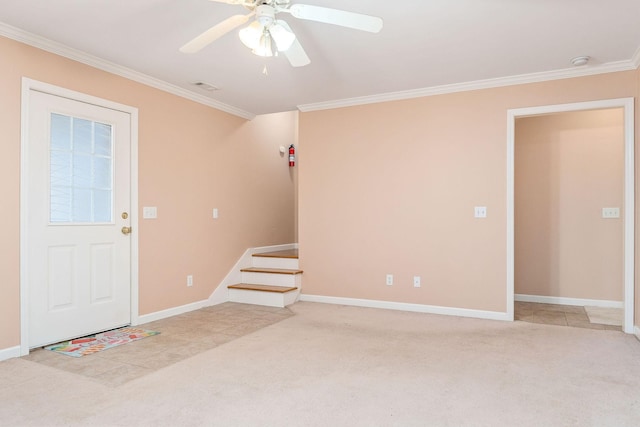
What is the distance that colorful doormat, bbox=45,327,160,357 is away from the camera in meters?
3.12

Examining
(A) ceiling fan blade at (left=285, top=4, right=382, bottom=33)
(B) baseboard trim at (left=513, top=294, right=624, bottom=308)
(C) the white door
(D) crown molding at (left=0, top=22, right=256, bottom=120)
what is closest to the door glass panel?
(C) the white door

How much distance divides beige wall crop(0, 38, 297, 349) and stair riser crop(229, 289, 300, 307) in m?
0.30

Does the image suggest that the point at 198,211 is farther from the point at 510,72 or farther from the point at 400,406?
the point at 510,72

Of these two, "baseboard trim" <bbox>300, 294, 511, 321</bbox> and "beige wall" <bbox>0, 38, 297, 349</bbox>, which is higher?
"beige wall" <bbox>0, 38, 297, 349</bbox>

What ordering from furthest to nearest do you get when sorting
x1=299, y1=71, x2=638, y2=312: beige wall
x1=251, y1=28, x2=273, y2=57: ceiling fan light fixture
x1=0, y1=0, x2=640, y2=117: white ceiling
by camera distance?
1. x1=299, y1=71, x2=638, y2=312: beige wall
2. x1=0, y1=0, x2=640, y2=117: white ceiling
3. x1=251, y1=28, x2=273, y2=57: ceiling fan light fixture

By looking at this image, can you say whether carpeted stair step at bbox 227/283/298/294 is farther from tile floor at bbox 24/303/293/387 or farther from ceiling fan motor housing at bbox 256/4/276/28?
ceiling fan motor housing at bbox 256/4/276/28

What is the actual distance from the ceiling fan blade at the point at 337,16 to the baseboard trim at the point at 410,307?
307 cm

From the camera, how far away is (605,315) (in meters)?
4.24

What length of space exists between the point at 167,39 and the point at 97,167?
127 cm

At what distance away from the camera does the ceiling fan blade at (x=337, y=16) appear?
2.15m

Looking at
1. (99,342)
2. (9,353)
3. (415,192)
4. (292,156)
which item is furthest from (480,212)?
(9,353)

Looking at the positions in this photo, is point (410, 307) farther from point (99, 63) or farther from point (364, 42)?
point (99, 63)

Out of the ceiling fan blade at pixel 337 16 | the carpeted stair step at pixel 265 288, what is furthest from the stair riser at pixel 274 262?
the ceiling fan blade at pixel 337 16

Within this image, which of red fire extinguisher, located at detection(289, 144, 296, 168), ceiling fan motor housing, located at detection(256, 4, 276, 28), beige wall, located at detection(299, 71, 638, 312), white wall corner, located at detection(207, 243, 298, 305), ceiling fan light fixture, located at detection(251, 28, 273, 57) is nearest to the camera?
ceiling fan motor housing, located at detection(256, 4, 276, 28)
